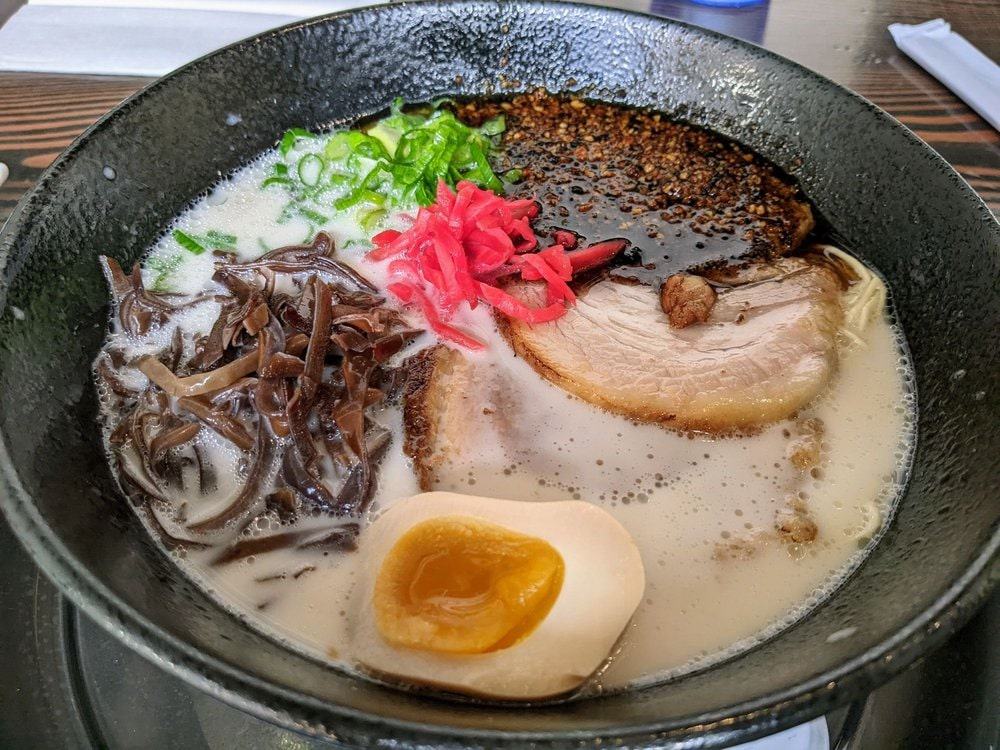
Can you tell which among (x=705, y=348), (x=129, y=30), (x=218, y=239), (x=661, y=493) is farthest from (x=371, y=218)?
(x=129, y=30)

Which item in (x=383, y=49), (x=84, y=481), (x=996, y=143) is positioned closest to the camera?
(x=84, y=481)

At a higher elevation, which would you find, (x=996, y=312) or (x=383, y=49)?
(x=383, y=49)

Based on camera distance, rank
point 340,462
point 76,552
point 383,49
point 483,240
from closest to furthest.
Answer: point 76,552
point 340,462
point 483,240
point 383,49

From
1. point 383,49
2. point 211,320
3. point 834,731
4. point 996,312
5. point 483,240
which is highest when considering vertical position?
point 383,49

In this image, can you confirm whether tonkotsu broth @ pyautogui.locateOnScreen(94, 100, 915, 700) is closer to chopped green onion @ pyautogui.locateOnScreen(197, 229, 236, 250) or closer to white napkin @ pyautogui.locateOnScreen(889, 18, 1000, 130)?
chopped green onion @ pyautogui.locateOnScreen(197, 229, 236, 250)

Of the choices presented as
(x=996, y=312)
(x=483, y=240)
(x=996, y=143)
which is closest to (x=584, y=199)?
(x=483, y=240)

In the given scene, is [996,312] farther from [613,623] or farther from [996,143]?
[996,143]

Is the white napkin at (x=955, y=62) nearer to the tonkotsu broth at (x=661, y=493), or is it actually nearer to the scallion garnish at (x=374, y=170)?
the tonkotsu broth at (x=661, y=493)
